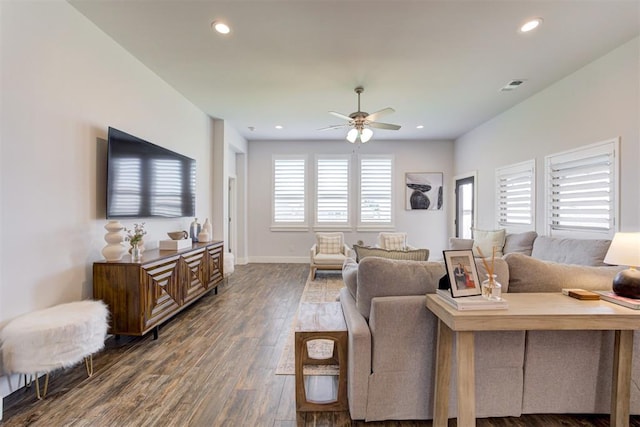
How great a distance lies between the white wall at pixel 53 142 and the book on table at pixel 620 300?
12.6 feet

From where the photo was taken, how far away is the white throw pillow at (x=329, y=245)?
588 cm

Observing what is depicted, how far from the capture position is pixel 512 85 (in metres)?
3.95

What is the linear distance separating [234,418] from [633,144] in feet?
14.2

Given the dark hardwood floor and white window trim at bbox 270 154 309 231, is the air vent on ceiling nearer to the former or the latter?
the dark hardwood floor

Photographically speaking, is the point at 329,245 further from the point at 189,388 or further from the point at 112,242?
the point at 189,388

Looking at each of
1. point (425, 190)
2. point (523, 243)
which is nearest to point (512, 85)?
point (523, 243)

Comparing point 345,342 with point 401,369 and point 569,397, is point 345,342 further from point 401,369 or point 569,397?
point 569,397

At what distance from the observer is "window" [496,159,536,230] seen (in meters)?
4.45

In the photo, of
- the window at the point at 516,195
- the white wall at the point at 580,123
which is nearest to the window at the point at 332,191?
the white wall at the point at 580,123

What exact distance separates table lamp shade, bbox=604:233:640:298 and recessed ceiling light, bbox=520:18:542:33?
1.95m

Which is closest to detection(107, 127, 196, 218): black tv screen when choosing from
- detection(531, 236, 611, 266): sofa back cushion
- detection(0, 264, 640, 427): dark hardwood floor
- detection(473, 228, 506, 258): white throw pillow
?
detection(0, 264, 640, 427): dark hardwood floor

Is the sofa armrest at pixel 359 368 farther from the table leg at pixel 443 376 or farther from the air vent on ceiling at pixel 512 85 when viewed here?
the air vent on ceiling at pixel 512 85

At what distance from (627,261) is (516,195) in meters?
3.29

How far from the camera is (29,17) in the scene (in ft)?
7.08
